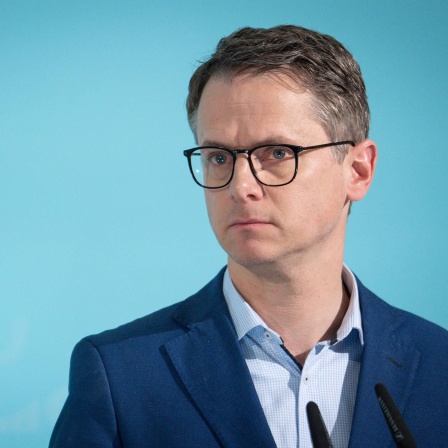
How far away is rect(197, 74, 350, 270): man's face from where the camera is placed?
6.15ft

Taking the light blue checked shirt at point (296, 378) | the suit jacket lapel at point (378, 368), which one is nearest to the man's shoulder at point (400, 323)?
the suit jacket lapel at point (378, 368)

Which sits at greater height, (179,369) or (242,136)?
(242,136)

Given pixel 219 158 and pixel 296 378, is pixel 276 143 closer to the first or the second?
pixel 219 158

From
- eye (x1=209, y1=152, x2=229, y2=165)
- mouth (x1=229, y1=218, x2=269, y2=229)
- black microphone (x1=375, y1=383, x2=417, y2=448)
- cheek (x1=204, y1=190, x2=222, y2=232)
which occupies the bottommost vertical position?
black microphone (x1=375, y1=383, x2=417, y2=448)

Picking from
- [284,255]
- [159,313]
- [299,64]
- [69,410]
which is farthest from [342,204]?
[69,410]

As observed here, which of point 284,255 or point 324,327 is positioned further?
point 324,327

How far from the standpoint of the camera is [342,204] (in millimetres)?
2066

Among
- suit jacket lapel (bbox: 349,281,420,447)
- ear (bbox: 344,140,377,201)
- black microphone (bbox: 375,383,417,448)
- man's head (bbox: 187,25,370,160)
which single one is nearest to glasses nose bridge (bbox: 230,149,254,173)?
man's head (bbox: 187,25,370,160)

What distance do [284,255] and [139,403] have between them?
53 centimetres

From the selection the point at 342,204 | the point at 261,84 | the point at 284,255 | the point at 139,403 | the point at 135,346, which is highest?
the point at 261,84

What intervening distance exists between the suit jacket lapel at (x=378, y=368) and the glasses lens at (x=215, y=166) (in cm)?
59

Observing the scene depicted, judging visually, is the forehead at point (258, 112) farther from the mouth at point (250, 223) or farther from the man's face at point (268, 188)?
the mouth at point (250, 223)

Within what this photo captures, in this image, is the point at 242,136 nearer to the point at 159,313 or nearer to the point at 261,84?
the point at 261,84

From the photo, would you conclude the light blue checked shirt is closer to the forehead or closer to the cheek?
the cheek
